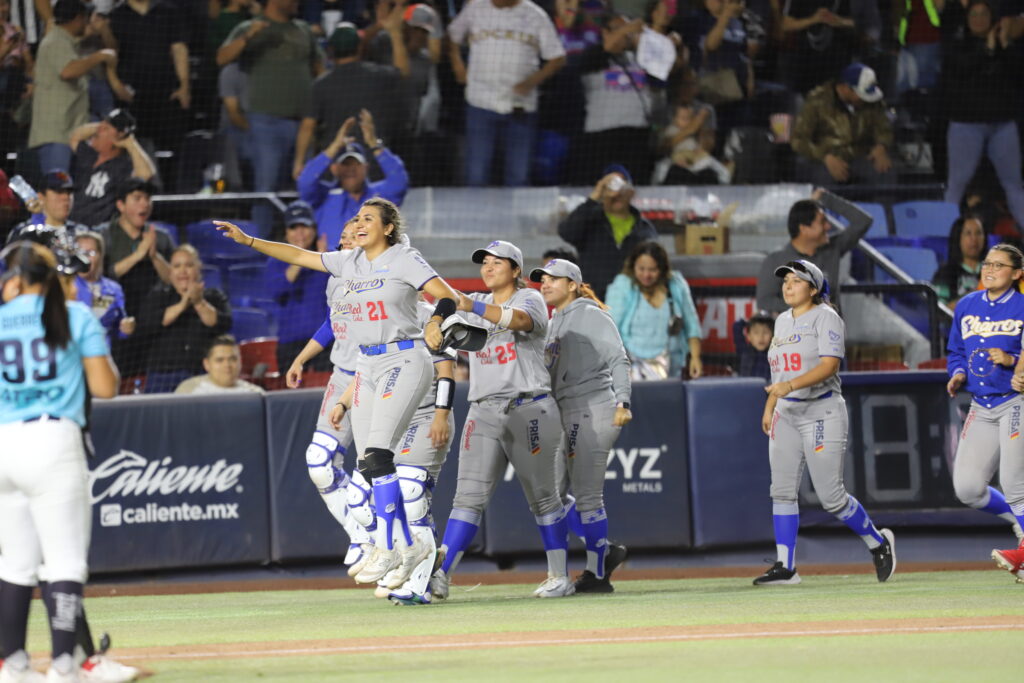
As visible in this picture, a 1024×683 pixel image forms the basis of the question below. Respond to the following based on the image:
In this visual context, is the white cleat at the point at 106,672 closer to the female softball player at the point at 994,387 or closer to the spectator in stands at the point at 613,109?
the female softball player at the point at 994,387

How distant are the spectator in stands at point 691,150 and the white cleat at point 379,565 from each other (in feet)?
26.8

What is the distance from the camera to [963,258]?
13562mm

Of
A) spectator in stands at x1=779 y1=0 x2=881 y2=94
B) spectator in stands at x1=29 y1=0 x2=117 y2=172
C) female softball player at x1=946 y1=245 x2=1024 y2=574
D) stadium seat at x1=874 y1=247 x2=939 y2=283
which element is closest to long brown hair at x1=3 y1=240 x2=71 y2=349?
female softball player at x1=946 y1=245 x2=1024 y2=574

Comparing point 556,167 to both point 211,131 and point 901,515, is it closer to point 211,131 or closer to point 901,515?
point 211,131

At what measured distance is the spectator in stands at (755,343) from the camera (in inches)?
472

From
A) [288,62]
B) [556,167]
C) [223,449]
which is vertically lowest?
[223,449]

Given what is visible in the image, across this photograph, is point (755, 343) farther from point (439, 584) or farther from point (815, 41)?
point (815, 41)

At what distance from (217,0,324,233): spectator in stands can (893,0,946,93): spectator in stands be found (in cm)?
702

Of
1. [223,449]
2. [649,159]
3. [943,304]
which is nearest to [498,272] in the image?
[223,449]

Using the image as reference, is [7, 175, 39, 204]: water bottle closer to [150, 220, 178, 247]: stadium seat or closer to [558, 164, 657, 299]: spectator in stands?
[150, 220, 178, 247]: stadium seat

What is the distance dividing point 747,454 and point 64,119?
754 cm

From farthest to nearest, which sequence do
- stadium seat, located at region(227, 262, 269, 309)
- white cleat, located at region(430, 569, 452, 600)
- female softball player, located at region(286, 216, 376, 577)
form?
stadium seat, located at region(227, 262, 269, 309) < female softball player, located at region(286, 216, 376, 577) < white cleat, located at region(430, 569, 452, 600)

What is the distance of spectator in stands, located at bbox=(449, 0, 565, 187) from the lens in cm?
1491

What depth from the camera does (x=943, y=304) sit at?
1330cm
